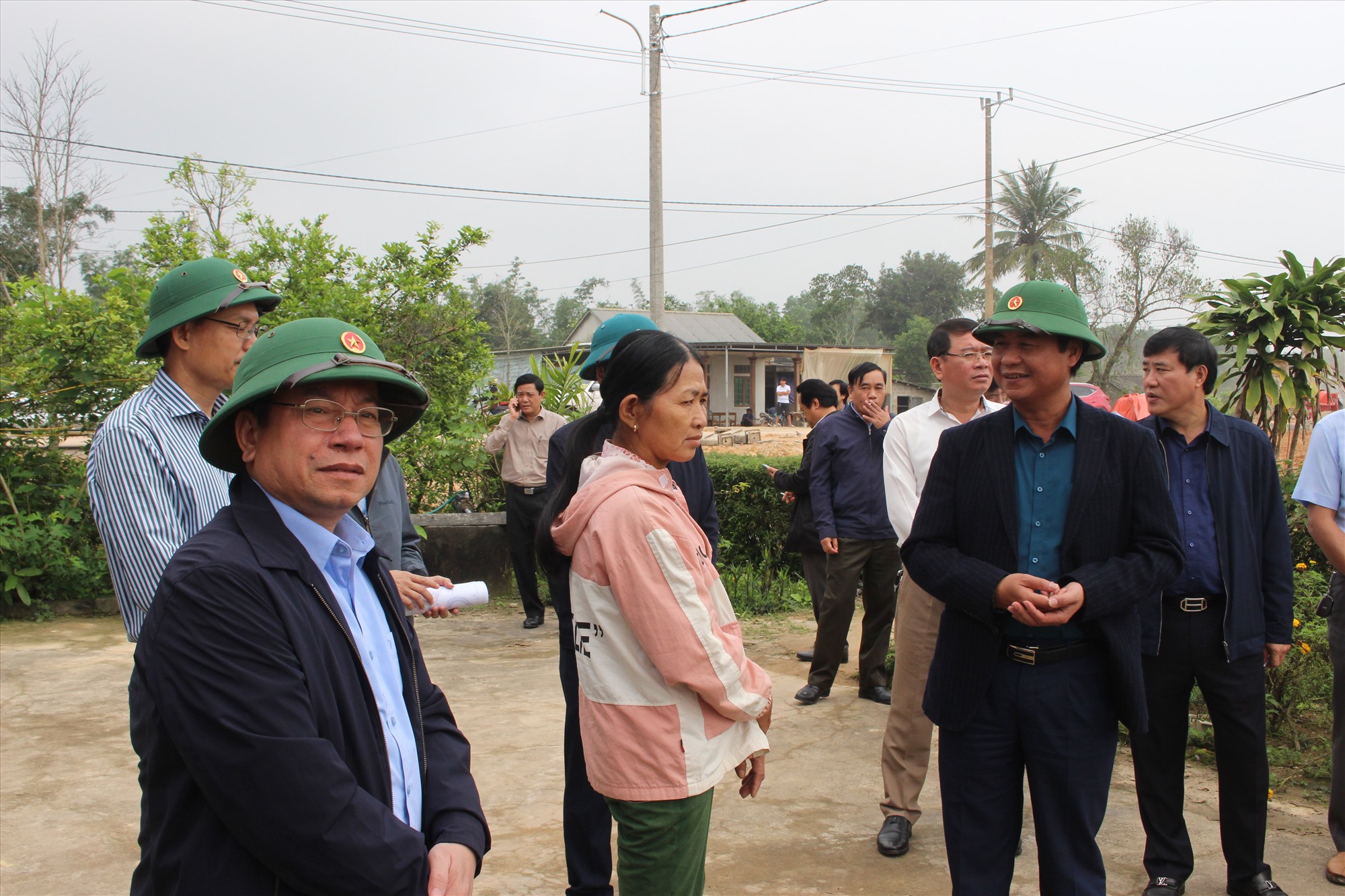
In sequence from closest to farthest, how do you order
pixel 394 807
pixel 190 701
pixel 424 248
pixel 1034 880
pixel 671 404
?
pixel 190 701
pixel 394 807
pixel 671 404
pixel 1034 880
pixel 424 248

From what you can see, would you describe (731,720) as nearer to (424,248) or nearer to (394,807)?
(394,807)

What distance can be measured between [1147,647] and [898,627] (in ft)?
3.39

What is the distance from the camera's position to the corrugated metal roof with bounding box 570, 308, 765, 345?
4144 centimetres

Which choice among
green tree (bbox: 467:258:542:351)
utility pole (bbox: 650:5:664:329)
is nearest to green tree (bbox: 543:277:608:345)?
green tree (bbox: 467:258:542:351)

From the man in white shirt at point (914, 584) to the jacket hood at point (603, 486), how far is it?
1.66 m

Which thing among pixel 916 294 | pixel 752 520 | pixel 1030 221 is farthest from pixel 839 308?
pixel 752 520

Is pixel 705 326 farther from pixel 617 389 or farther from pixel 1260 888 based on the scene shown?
pixel 617 389

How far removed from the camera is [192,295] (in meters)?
2.62

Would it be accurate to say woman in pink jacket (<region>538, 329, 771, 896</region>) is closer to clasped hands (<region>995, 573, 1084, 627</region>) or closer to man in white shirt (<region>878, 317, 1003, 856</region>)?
clasped hands (<region>995, 573, 1084, 627</region>)

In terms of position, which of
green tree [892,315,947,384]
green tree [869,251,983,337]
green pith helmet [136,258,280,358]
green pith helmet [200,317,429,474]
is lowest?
green pith helmet [200,317,429,474]

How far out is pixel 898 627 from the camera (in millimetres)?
4211

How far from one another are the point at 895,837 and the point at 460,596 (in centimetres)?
243

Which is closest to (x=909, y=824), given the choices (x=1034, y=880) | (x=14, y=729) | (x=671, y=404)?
(x=1034, y=880)

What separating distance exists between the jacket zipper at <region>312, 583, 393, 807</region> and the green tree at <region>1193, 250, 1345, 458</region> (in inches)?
193
